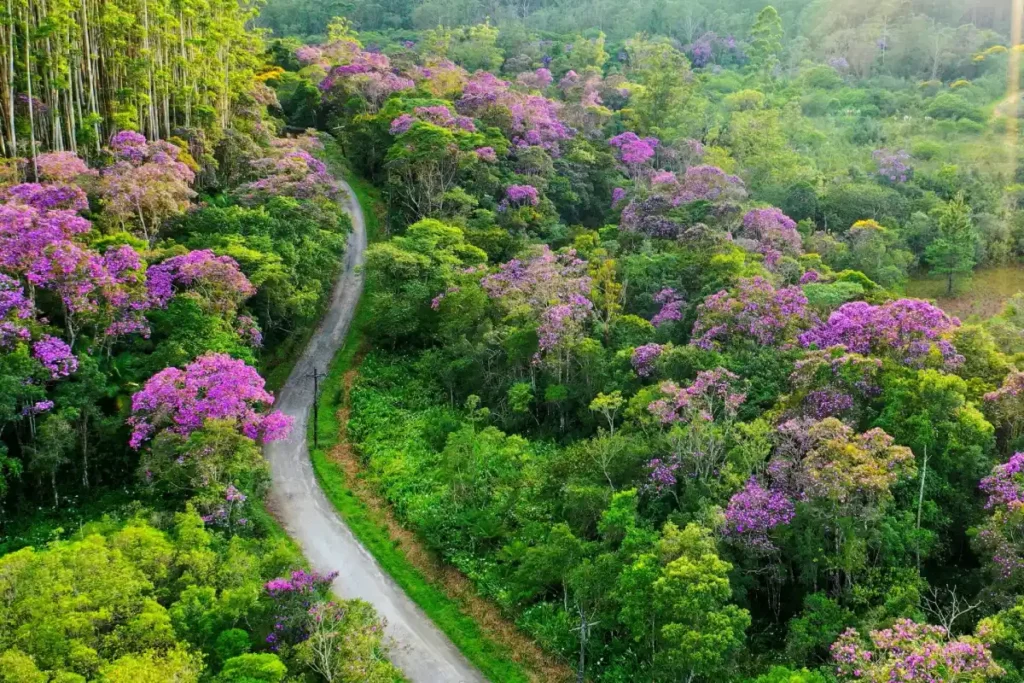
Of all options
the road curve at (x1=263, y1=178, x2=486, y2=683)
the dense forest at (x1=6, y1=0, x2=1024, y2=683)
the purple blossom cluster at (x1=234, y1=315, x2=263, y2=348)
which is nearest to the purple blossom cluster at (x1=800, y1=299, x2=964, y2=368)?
the dense forest at (x1=6, y1=0, x2=1024, y2=683)

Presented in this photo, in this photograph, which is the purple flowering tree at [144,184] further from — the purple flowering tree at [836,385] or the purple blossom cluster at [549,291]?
the purple flowering tree at [836,385]

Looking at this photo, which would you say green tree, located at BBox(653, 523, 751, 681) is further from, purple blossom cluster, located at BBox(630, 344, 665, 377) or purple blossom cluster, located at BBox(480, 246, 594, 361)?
purple blossom cluster, located at BBox(480, 246, 594, 361)

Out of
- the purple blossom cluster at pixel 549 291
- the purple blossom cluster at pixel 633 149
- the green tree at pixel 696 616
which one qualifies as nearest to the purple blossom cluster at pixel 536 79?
the purple blossom cluster at pixel 633 149

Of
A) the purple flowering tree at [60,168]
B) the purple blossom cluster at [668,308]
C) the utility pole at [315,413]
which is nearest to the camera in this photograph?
the purple flowering tree at [60,168]

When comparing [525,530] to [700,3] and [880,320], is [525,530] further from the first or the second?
[700,3]

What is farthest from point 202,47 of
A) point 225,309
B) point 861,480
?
point 861,480
